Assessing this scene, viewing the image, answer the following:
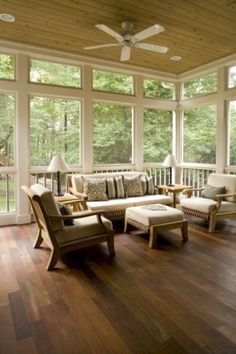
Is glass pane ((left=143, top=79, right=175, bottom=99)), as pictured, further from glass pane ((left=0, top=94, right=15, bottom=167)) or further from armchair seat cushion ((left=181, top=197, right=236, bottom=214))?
glass pane ((left=0, top=94, right=15, bottom=167))

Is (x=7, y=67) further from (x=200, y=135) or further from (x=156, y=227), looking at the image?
(x=200, y=135)

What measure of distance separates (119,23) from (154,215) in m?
2.86

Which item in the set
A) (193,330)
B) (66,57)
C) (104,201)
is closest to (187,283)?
(193,330)

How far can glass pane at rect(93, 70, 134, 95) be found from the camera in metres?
5.57

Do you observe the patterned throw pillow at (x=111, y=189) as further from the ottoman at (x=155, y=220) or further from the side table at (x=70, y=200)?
the ottoman at (x=155, y=220)

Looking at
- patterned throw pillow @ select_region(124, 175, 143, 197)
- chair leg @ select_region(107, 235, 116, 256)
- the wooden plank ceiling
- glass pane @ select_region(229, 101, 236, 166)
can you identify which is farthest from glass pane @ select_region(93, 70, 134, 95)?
chair leg @ select_region(107, 235, 116, 256)

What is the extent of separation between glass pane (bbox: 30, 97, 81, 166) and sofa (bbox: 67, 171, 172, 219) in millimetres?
616

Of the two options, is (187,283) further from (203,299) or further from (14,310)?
(14,310)

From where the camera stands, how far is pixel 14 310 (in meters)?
2.25

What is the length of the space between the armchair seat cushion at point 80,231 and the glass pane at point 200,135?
3569 millimetres

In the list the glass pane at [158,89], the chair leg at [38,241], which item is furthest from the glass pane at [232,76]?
the chair leg at [38,241]

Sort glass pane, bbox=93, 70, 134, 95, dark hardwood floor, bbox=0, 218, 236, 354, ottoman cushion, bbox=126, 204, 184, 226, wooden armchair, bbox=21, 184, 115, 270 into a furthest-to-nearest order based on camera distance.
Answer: glass pane, bbox=93, 70, 134, 95
ottoman cushion, bbox=126, 204, 184, 226
wooden armchair, bbox=21, 184, 115, 270
dark hardwood floor, bbox=0, 218, 236, 354

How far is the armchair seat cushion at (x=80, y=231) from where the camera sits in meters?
3.10

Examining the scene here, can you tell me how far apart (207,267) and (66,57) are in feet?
14.4
